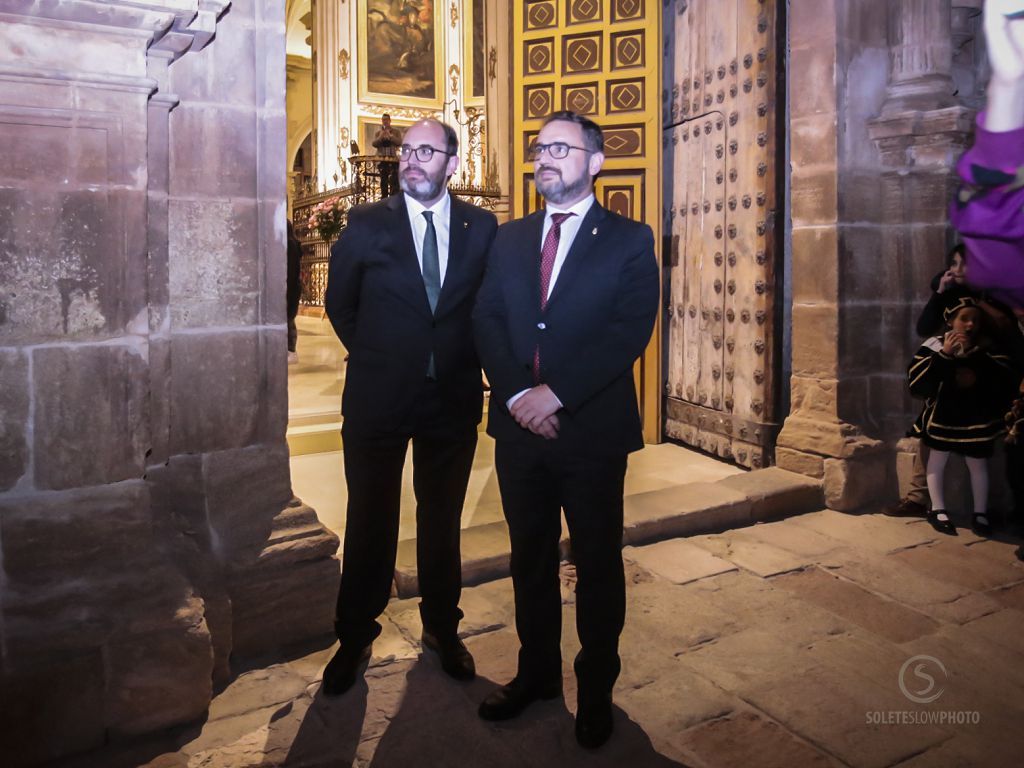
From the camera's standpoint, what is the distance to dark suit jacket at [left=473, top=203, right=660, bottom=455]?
213cm

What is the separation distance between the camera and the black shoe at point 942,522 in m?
4.01

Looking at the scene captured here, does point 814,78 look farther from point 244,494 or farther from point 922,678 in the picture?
point 244,494

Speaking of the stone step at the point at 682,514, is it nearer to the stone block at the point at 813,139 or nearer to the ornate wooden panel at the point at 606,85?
the ornate wooden panel at the point at 606,85

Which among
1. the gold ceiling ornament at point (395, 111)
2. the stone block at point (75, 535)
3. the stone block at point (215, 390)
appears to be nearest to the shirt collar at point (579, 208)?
the stone block at point (215, 390)

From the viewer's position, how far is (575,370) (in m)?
2.11

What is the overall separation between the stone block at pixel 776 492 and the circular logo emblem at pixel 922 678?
1553mm

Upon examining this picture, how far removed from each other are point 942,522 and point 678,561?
4.77 ft

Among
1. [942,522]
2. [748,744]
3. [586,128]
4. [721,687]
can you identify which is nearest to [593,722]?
[748,744]

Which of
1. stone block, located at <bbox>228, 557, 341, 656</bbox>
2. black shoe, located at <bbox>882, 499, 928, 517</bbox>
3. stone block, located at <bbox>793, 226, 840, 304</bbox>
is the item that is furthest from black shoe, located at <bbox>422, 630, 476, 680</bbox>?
stone block, located at <bbox>793, 226, 840, 304</bbox>

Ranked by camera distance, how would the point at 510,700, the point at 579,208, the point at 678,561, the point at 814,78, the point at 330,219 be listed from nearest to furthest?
the point at 579,208 → the point at 510,700 → the point at 678,561 → the point at 814,78 → the point at 330,219

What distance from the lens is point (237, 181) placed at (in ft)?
8.78

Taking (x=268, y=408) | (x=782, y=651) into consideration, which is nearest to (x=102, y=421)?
(x=268, y=408)

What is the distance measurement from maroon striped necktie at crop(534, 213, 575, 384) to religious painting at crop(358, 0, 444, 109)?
17307 millimetres

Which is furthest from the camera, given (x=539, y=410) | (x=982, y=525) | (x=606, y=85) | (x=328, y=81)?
(x=328, y=81)
